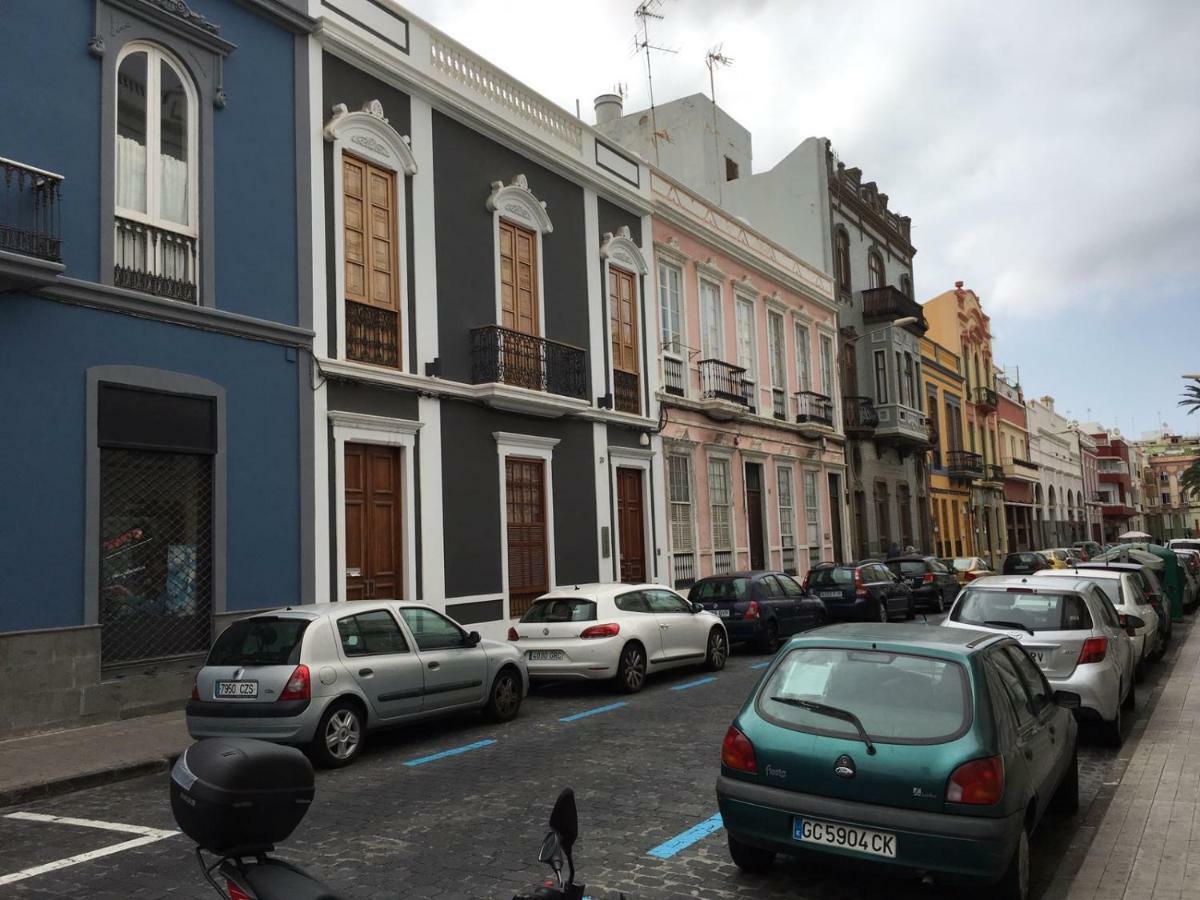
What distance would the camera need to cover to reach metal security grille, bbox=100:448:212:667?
440 inches

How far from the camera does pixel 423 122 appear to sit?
16.1 m

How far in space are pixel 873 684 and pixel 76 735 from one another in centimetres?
848

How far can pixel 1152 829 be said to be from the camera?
21.0ft

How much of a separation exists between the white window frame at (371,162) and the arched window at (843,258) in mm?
21309

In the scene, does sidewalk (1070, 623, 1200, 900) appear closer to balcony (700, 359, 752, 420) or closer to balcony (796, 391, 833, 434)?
balcony (700, 359, 752, 420)

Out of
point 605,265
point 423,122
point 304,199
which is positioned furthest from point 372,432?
point 605,265

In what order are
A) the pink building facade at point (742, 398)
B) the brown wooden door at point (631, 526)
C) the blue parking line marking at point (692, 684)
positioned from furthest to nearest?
1. the pink building facade at point (742, 398)
2. the brown wooden door at point (631, 526)
3. the blue parking line marking at point (692, 684)

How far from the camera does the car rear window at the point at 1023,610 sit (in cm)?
926

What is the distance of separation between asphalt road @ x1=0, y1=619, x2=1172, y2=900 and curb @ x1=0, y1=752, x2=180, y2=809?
14cm

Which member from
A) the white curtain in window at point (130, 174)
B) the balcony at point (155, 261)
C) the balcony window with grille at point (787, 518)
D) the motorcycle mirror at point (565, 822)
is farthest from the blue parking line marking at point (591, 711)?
the balcony window with grille at point (787, 518)

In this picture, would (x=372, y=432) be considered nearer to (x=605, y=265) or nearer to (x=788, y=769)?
(x=605, y=265)

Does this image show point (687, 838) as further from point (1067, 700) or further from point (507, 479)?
point (507, 479)

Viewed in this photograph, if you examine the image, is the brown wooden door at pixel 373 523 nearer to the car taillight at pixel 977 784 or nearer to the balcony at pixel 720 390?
the balcony at pixel 720 390

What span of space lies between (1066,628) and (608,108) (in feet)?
80.3
